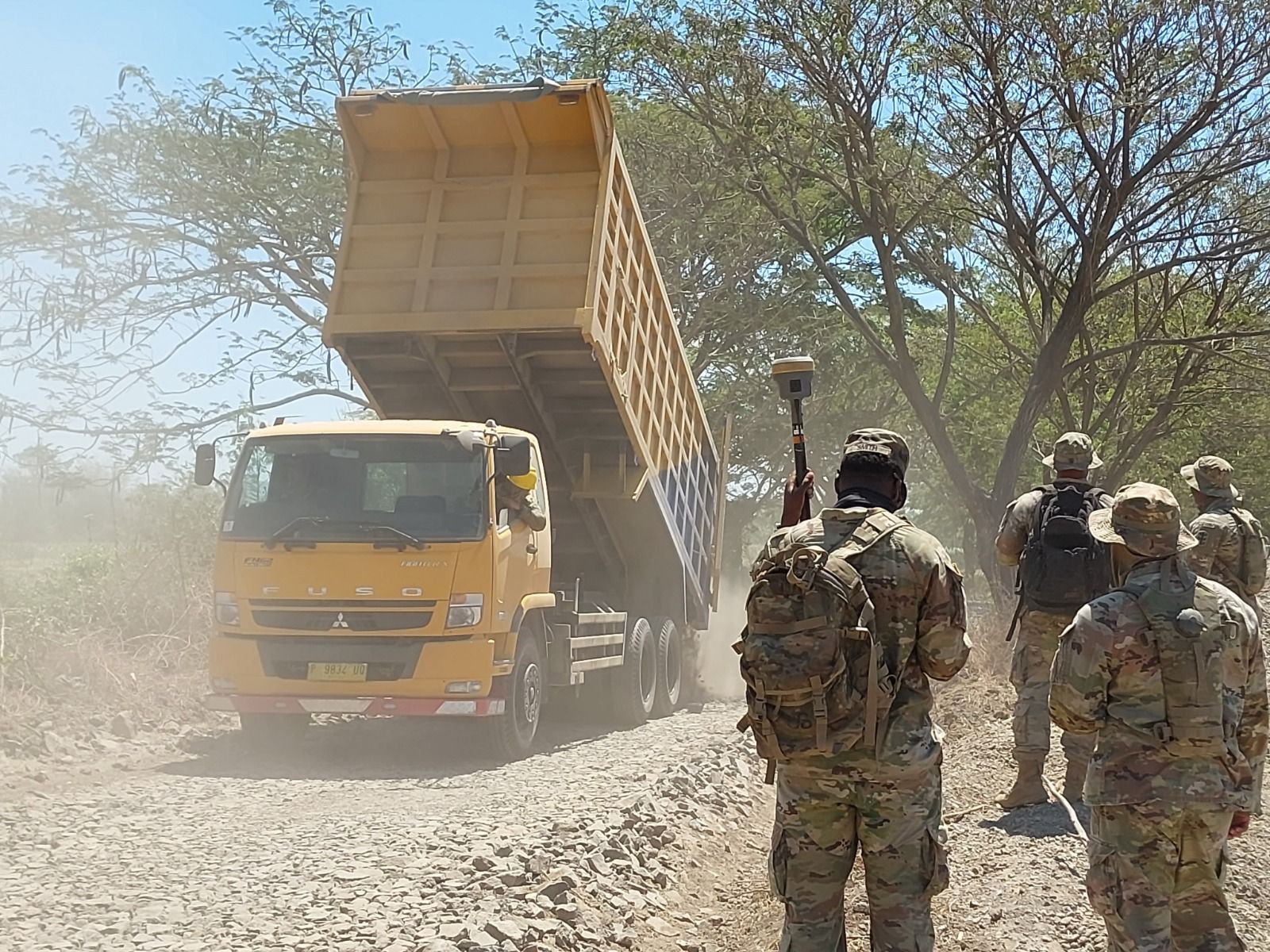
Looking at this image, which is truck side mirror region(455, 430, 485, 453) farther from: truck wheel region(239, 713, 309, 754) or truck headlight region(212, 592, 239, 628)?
truck wheel region(239, 713, 309, 754)

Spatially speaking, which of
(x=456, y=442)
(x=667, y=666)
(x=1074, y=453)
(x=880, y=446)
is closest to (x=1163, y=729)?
(x=880, y=446)

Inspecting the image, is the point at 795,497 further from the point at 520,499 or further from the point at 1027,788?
the point at 520,499

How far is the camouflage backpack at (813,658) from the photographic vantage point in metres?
3.68

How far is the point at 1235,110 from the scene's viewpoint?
567 inches

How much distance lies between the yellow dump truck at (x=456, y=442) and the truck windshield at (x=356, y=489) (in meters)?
0.01

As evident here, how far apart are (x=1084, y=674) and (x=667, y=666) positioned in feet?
26.5

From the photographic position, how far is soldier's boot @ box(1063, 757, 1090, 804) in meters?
6.45

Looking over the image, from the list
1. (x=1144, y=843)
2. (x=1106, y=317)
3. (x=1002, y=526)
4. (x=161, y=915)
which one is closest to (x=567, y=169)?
(x=1002, y=526)

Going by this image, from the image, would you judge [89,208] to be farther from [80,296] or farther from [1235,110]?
[1235,110]

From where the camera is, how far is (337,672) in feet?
26.6

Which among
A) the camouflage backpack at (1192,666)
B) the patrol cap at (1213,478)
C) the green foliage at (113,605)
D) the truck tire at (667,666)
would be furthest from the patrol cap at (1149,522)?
the truck tire at (667,666)

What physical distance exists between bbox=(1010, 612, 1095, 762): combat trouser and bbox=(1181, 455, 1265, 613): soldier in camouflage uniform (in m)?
0.90

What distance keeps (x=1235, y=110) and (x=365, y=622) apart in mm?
11733

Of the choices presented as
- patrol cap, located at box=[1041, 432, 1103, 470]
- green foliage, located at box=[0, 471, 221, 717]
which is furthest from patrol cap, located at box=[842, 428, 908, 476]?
green foliage, located at box=[0, 471, 221, 717]
